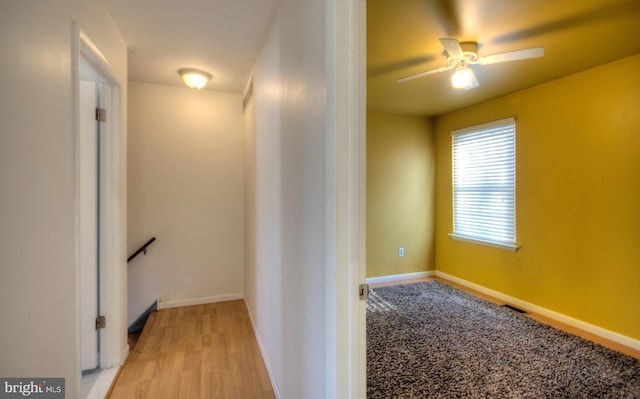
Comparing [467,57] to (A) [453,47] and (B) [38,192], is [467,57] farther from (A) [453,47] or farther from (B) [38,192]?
(B) [38,192]

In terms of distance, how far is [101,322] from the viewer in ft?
6.88

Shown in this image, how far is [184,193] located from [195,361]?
1.83 m

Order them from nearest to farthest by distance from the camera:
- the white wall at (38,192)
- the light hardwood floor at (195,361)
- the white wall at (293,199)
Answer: the white wall at (38,192) < the white wall at (293,199) < the light hardwood floor at (195,361)

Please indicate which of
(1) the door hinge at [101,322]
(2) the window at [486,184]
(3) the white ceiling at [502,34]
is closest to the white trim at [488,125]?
(2) the window at [486,184]

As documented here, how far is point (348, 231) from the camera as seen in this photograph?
100cm

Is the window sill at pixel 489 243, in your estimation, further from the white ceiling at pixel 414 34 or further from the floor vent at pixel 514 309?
the white ceiling at pixel 414 34

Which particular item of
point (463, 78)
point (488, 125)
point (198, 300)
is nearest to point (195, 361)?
point (198, 300)

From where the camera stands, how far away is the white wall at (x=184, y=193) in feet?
10.4

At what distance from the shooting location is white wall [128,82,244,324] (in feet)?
10.4

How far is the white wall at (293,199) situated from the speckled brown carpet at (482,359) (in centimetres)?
83

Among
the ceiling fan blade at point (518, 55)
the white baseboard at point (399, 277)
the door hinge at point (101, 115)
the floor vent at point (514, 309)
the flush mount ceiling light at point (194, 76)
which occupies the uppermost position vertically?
the flush mount ceiling light at point (194, 76)

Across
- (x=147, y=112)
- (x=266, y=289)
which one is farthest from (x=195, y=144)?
(x=266, y=289)

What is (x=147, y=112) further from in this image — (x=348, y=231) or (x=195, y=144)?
(x=348, y=231)

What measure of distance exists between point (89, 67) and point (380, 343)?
2973mm
